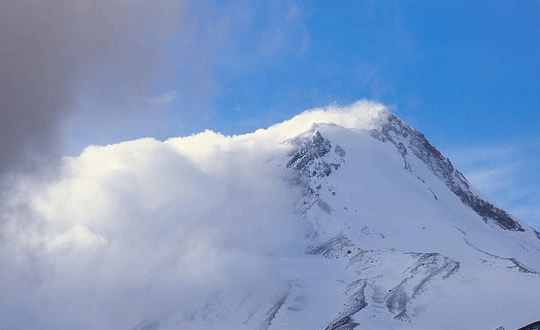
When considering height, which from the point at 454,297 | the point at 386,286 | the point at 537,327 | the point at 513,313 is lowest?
the point at 537,327

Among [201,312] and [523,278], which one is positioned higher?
[201,312]

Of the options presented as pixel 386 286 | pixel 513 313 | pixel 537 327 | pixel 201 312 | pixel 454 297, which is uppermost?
pixel 201 312

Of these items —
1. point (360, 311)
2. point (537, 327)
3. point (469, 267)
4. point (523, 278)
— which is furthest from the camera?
point (469, 267)

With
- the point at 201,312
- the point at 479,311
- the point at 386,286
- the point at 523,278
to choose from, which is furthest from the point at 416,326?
the point at 201,312

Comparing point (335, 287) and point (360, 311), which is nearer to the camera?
point (360, 311)

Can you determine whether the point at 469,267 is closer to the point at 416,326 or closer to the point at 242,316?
the point at 416,326

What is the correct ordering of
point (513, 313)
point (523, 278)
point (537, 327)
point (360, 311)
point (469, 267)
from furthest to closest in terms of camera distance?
point (469, 267), point (523, 278), point (360, 311), point (513, 313), point (537, 327)

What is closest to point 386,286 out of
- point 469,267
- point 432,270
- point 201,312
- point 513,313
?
point 432,270

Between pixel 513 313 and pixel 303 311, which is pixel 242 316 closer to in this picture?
pixel 303 311

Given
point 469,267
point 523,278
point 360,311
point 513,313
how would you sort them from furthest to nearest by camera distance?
point 469,267
point 523,278
point 360,311
point 513,313
